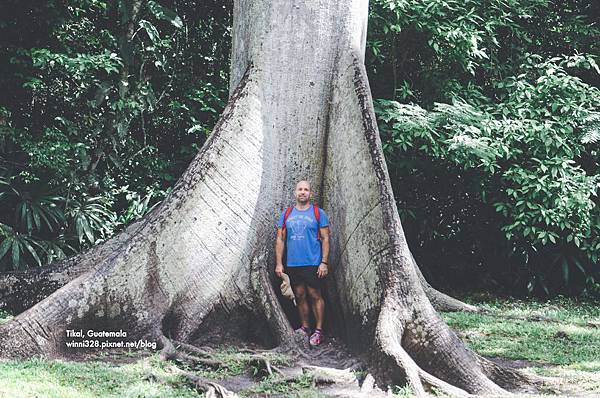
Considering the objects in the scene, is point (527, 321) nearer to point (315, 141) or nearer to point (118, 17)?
point (315, 141)

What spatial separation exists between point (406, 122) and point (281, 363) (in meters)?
4.70

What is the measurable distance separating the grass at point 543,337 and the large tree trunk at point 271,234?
34.5 inches

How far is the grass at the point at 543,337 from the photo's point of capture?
654cm

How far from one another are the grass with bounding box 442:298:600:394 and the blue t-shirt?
5.96ft

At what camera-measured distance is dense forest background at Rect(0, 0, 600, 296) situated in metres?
10.2

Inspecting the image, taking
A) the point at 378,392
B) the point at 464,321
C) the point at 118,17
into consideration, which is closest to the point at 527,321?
the point at 464,321

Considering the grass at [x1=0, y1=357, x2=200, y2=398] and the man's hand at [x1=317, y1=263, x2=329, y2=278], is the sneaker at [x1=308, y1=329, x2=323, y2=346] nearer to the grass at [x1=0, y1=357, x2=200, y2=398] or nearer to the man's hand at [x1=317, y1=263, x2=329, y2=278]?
the man's hand at [x1=317, y1=263, x2=329, y2=278]

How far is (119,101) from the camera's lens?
417 inches

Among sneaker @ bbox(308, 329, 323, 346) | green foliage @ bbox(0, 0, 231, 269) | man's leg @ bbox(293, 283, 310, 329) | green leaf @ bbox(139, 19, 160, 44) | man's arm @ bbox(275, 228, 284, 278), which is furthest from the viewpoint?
green leaf @ bbox(139, 19, 160, 44)

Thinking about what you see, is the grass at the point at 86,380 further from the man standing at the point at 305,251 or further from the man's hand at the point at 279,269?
the man standing at the point at 305,251

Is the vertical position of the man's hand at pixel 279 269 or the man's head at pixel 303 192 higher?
the man's head at pixel 303 192

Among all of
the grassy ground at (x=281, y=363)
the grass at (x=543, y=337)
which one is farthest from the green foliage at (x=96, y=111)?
the grass at (x=543, y=337)

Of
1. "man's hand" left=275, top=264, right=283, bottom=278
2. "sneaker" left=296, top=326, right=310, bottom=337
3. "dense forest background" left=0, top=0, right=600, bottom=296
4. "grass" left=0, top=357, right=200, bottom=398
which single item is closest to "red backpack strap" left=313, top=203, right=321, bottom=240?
"man's hand" left=275, top=264, right=283, bottom=278

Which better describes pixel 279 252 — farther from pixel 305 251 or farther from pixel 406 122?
pixel 406 122
